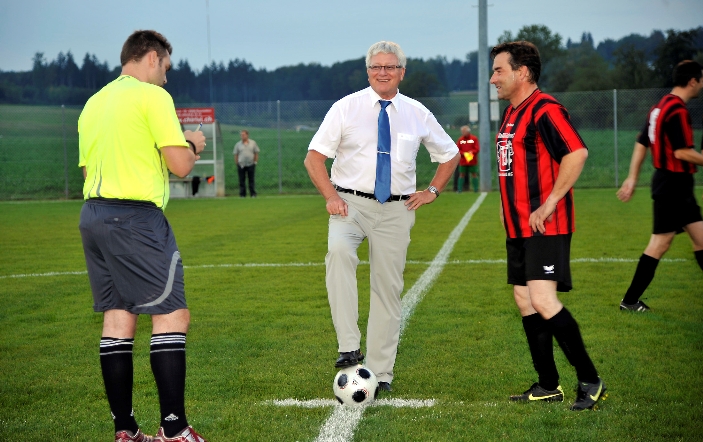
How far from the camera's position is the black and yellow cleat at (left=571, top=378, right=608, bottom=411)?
4559 mm

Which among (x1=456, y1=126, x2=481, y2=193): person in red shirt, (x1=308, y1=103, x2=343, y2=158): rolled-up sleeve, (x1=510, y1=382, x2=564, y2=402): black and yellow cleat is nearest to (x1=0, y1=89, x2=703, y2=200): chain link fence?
(x1=456, y1=126, x2=481, y2=193): person in red shirt

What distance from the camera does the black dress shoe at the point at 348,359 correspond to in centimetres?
484

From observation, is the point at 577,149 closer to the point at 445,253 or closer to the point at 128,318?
the point at 128,318

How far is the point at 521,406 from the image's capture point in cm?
466

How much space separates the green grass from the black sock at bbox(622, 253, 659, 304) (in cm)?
1968

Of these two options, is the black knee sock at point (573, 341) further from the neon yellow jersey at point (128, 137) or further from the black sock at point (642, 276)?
the black sock at point (642, 276)

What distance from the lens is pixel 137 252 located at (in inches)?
149

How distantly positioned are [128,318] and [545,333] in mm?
2265

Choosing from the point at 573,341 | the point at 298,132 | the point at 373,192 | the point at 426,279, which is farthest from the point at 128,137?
the point at 298,132

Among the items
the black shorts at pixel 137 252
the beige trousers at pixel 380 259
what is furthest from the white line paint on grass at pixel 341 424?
the black shorts at pixel 137 252

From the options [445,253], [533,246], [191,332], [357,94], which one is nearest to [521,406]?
[533,246]

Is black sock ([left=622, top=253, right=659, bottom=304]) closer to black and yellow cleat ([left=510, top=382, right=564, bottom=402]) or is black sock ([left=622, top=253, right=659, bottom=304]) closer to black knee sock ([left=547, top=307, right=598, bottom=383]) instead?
black and yellow cleat ([left=510, top=382, right=564, bottom=402])

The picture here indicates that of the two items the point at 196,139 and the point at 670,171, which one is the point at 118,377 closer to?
the point at 196,139

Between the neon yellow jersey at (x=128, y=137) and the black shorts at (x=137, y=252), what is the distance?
0.24 ft
